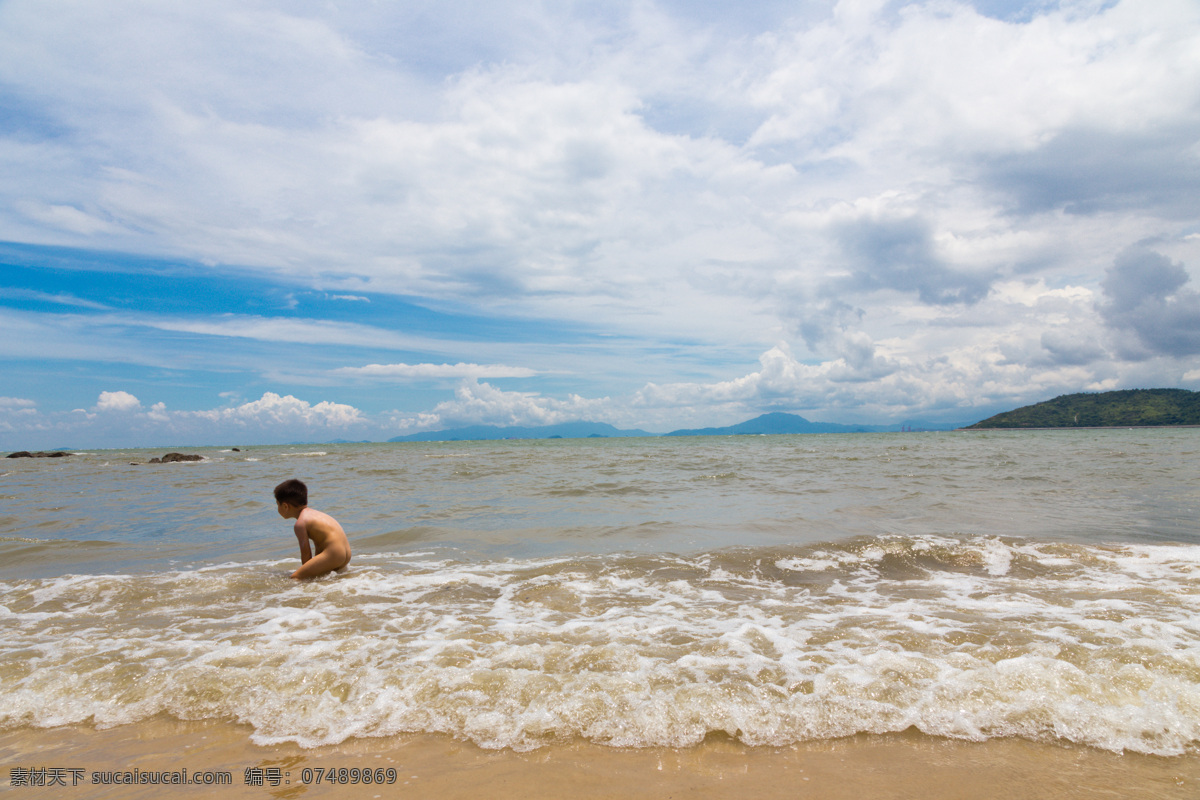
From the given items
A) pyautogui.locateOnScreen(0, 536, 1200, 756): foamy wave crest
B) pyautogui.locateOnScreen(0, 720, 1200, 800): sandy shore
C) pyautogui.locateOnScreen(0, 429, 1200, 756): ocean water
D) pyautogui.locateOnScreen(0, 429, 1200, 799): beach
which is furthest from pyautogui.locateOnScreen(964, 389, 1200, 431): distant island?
pyautogui.locateOnScreen(0, 720, 1200, 800): sandy shore

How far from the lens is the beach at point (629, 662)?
315cm

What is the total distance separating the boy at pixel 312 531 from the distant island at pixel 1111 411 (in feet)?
504

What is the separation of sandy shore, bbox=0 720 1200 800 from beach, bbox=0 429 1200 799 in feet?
0.06

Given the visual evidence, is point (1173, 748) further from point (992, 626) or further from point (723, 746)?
point (723, 746)

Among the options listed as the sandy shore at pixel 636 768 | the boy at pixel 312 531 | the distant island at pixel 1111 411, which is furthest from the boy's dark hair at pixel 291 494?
the distant island at pixel 1111 411

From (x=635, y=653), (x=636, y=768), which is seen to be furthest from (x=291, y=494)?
(x=636, y=768)

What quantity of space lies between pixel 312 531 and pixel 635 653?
17.7 feet

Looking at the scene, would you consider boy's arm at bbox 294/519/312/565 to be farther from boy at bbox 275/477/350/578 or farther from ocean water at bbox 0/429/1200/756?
ocean water at bbox 0/429/1200/756

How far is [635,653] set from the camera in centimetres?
465

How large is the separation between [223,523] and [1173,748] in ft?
50.0

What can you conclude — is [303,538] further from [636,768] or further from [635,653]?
[636,768]

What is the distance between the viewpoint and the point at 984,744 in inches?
129

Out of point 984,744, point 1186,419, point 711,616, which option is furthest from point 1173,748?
point 1186,419

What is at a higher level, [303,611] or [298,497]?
[298,497]
